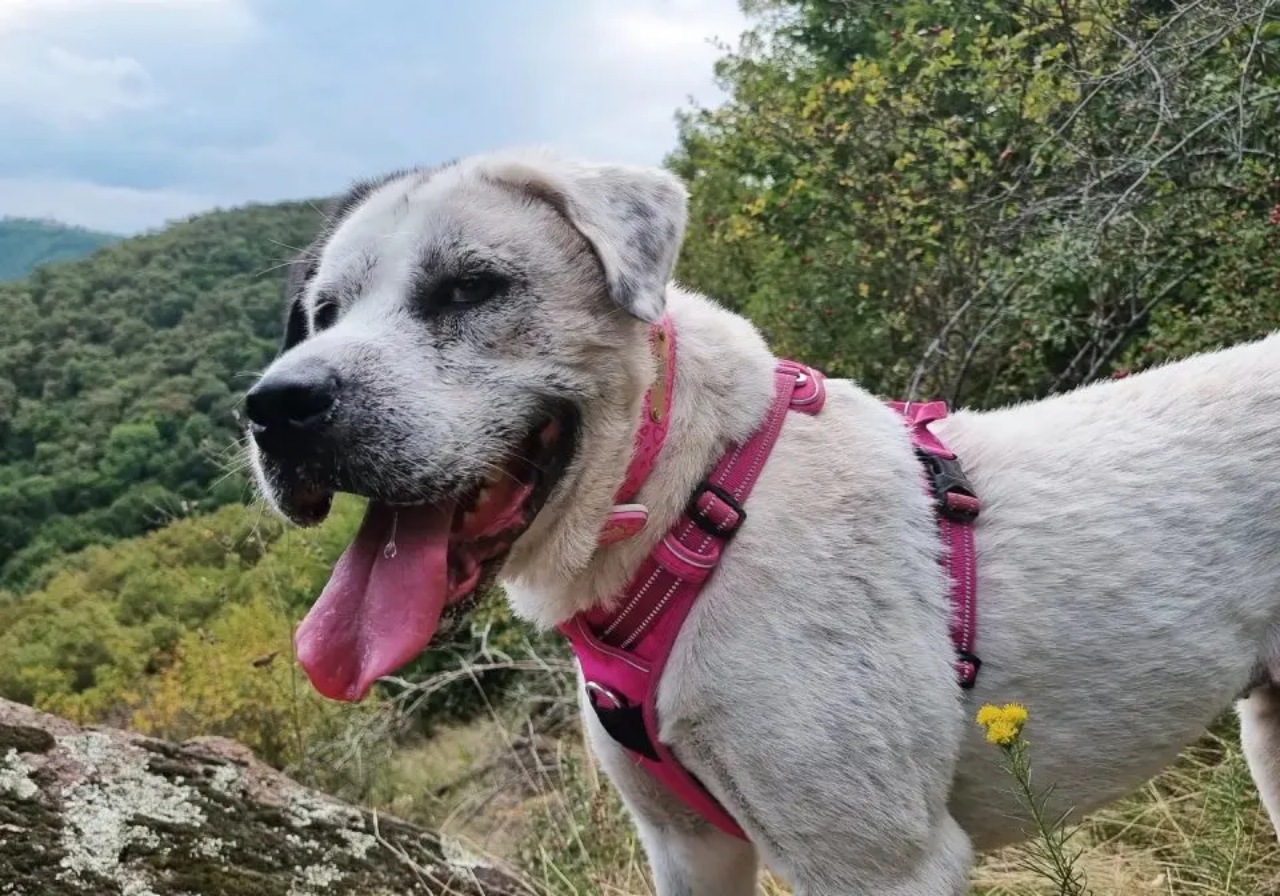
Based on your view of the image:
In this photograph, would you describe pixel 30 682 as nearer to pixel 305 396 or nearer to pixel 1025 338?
pixel 1025 338

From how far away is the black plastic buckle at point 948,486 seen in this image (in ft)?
7.23

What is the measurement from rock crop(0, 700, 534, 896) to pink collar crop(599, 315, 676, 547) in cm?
128

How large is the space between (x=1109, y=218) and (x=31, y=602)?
3063 cm

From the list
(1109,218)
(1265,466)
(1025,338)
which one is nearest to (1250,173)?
(1109,218)

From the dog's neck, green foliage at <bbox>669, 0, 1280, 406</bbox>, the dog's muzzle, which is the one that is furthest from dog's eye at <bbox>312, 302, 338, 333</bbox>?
green foliage at <bbox>669, 0, 1280, 406</bbox>

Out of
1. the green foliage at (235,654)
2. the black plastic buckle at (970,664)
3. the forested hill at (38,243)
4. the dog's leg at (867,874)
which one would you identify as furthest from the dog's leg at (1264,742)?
the forested hill at (38,243)

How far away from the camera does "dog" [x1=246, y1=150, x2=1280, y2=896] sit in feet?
6.42

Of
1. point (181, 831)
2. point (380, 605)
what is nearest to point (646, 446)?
point (380, 605)

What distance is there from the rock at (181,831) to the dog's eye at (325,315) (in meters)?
1.26

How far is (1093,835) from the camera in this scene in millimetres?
4125

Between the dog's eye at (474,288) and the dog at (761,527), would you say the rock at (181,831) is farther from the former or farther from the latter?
the dog's eye at (474,288)

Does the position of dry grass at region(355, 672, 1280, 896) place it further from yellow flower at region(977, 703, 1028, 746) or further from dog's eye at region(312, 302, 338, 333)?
dog's eye at region(312, 302, 338, 333)

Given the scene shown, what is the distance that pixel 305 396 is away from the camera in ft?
6.10

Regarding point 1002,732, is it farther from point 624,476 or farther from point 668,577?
point 624,476
